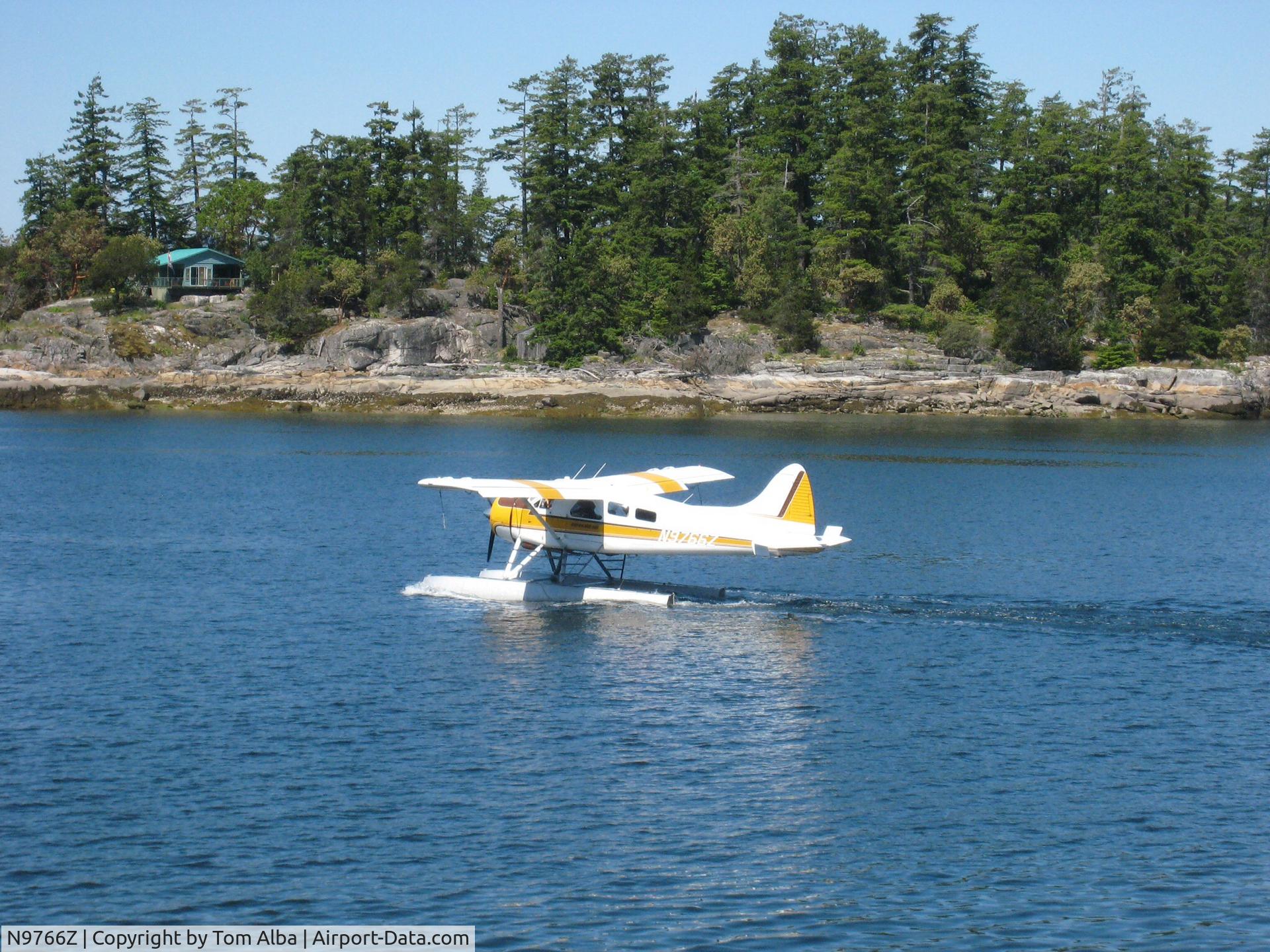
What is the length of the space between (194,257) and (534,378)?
34368 mm

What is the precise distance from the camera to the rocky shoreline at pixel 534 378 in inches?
3167

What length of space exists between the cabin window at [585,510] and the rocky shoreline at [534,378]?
174ft

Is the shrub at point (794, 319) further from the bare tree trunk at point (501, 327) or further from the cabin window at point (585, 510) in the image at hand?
the cabin window at point (585, 510)

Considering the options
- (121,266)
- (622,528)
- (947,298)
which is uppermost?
(121,266)

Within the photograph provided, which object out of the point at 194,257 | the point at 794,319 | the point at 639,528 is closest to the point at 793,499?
the point at 639,528

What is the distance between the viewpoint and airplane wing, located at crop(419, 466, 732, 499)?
2547 cm

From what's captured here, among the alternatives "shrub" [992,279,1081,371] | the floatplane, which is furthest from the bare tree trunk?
the floatplane

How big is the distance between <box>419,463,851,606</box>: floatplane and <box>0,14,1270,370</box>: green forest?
58.0 metres

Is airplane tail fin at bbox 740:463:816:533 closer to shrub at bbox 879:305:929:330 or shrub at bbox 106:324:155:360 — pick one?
shrub at bbox 879:305:929:330

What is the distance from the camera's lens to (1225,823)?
1559cm

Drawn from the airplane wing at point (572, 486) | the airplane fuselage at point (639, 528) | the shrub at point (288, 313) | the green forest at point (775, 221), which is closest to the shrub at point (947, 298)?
the green forest at point (775, 221)

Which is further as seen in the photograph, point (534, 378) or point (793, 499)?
point (534, 378)

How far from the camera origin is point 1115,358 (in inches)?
3305

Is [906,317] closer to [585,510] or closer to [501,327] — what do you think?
[501,327]
